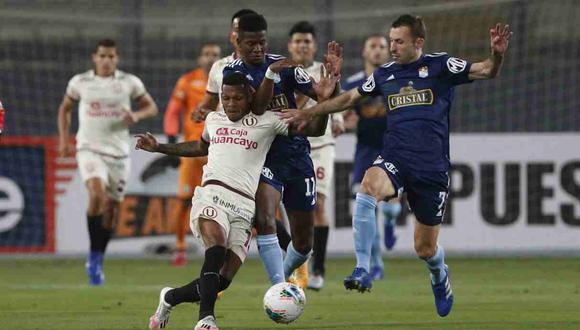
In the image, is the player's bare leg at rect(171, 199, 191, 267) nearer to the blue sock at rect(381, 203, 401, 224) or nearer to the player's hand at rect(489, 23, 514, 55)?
the blue sock at rect(381, 203, 401, 224)

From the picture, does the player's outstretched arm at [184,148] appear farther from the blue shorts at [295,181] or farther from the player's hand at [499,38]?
the player's hand at [499,38]

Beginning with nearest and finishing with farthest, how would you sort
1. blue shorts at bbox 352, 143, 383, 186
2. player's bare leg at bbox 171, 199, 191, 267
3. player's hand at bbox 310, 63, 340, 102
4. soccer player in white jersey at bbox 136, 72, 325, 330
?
soccer player in white jersey at bbox 136, 72, 325, 330 → player's hand at bbox 310, 63, 340, 102 → blue shorts at bbox 352, 143, 383, 186 → player's bare leg at bbox 171, 199, 191, 267

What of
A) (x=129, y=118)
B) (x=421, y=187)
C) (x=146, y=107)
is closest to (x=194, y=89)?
(x=146, y=107)

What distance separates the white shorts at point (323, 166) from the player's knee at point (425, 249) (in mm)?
3215

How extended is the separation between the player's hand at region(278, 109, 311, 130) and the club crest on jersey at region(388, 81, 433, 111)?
0.91 meters

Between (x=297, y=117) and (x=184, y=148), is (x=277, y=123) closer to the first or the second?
(x=297, y=117)

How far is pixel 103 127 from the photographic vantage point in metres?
13.9

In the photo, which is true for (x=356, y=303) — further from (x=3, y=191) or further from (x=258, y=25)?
(x=3, y=191)

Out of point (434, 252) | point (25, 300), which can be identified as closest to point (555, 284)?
point (434, 252)

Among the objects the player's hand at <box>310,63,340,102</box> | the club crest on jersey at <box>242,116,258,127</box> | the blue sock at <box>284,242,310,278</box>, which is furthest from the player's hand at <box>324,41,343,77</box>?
the blue sock at <box>284,242,310,278</box>

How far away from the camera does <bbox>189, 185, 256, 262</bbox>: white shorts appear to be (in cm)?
821

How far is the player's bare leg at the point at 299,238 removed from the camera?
9719mm

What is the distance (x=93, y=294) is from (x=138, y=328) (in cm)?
311

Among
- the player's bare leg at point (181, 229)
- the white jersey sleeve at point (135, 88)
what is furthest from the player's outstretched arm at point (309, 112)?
the player's bare leg at point (181, 229)
